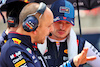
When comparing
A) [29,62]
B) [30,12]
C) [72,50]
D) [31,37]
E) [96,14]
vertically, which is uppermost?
[30,12]

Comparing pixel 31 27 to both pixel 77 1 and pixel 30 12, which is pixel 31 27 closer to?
pixel 30 12

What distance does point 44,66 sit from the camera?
2086mm

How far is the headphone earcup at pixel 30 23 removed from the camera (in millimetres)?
1767

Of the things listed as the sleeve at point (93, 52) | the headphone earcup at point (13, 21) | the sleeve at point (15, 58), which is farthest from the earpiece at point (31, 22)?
the sleeve at point (93, 52)

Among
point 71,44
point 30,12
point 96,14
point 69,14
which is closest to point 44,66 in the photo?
point 30,12

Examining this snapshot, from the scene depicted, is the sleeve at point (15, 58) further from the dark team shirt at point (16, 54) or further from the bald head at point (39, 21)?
the bald head at point (39, 21)

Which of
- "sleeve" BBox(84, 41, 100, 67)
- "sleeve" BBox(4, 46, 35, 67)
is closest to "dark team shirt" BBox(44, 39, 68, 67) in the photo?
"sleeve" BBox(84, 41, 100, 67)

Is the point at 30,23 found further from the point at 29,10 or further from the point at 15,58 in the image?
the point at 15,58

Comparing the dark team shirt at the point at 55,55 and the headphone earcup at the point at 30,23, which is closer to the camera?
the headphone earcup at the point at 30,23

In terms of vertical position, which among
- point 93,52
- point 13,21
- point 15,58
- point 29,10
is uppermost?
point 29,10

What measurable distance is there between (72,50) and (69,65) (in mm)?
792

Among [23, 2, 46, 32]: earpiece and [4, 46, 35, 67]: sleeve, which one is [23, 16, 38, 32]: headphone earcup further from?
[4, 46, 35, 67]: sleeve

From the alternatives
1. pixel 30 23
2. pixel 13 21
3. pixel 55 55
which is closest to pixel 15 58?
pixel 30 23

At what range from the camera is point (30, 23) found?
1788 millimetres
